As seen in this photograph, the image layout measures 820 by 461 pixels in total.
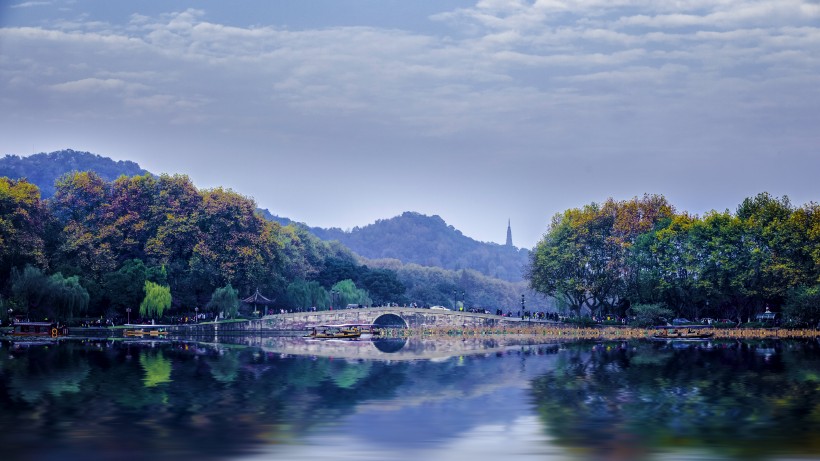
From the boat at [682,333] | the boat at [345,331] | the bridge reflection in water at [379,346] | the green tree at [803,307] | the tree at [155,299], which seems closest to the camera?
the bridge reflection in water at [379,346]

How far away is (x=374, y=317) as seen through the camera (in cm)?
10931

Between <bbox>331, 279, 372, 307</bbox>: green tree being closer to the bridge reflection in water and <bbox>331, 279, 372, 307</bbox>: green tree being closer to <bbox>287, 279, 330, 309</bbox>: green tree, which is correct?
<bbox>287, 279, 330, 309</bbox>: green tree

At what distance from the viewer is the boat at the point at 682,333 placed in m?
92.2

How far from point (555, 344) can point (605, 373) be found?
1149 inches

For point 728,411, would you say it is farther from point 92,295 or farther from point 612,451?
point 92,295

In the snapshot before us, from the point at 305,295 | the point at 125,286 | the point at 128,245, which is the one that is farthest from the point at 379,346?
the point at 305,295

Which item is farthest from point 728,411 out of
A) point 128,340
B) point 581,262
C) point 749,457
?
point 581,262

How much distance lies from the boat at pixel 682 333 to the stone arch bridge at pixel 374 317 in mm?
17435

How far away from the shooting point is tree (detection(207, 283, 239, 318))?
100 metres

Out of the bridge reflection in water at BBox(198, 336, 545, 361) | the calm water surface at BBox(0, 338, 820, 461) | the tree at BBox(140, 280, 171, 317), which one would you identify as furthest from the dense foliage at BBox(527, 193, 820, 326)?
the tree at BBox(140, 280, 171, 317)

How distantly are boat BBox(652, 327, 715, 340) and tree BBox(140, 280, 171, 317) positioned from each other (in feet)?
150

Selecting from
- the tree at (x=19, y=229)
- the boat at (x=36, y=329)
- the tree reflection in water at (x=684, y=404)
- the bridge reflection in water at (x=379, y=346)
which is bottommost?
the tree reflection in water at (x=684, y=404)

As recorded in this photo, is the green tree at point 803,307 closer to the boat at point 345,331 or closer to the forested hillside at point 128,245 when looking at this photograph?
the boat at point 345,331

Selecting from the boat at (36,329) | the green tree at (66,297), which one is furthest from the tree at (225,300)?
the boat at (36,329)
